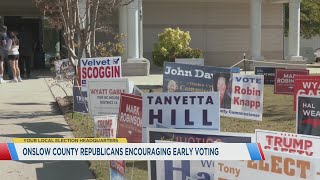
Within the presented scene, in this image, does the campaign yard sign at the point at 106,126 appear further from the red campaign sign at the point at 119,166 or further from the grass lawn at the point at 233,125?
the red campaign sign at the point at 119,166

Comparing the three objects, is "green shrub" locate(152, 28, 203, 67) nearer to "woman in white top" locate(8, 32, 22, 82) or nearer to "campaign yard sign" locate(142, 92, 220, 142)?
"woman in white top" locate(8, 32, 22, 82)

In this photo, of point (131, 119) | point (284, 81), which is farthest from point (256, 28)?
point (131, 119)

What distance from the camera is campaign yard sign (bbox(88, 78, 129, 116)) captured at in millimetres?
8211

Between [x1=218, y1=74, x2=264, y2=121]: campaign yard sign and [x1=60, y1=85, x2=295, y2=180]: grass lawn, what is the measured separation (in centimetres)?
43

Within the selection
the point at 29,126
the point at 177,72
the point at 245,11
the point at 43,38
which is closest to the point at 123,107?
the point at 177,72

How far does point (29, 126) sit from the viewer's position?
32.2 ft

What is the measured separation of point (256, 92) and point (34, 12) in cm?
2034

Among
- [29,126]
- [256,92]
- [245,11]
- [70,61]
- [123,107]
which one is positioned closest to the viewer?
[123,107]

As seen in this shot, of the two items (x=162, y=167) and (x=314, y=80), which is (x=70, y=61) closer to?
(x=314, y=80)

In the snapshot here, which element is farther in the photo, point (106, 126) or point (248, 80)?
point (248, 80)

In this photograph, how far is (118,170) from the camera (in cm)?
474

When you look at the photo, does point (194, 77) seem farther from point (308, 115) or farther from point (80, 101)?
point (308, 115)

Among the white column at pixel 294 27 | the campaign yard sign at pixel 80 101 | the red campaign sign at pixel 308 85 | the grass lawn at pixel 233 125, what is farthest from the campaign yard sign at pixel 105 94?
the white column at pixel 294 27

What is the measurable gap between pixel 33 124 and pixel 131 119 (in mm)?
4613
